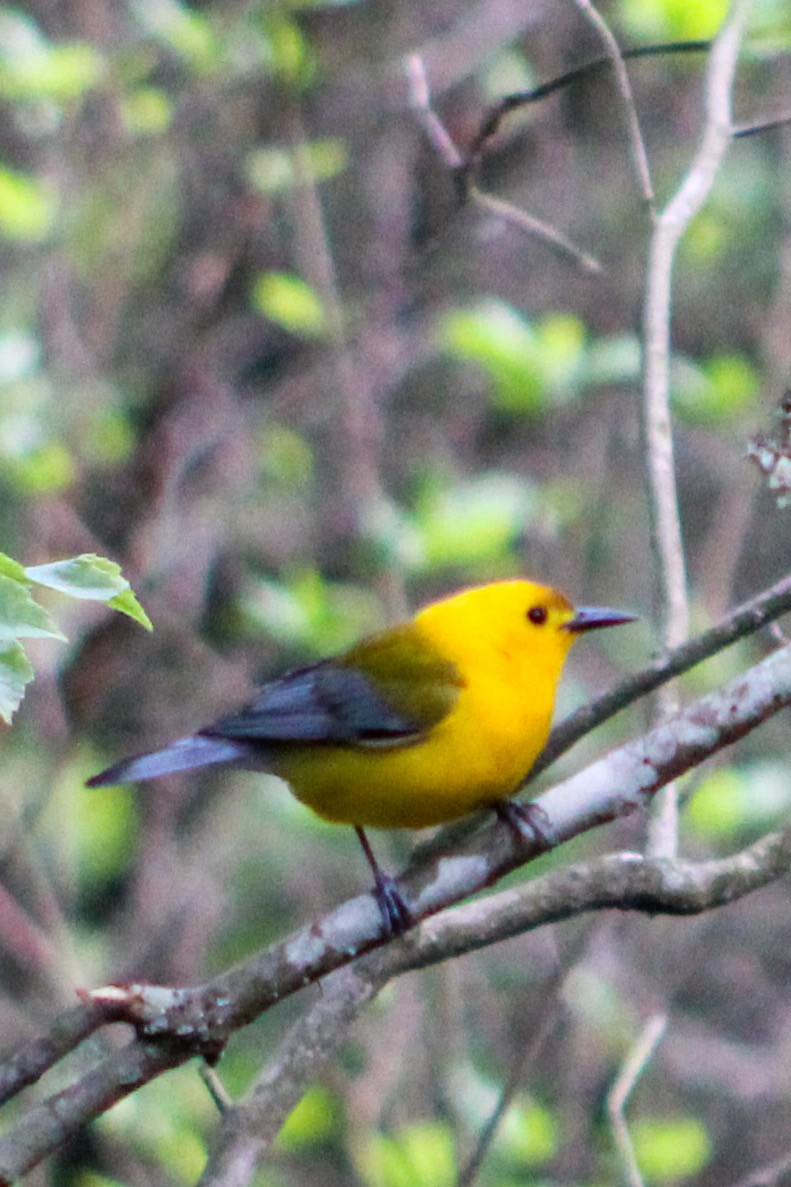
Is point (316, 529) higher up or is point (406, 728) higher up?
point (316, 529)

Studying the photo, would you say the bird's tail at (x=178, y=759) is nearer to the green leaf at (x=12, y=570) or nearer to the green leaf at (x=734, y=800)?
the green leaf at (x=12, y=570)

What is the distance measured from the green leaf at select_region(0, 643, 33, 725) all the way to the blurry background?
2.88 meters

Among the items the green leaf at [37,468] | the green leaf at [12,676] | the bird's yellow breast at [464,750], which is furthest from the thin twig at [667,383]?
the green leaf at [37,468]

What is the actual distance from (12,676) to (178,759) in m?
1.66

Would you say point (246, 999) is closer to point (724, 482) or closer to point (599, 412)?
point (599, 412)

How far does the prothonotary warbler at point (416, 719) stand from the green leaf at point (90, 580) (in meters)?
1.29

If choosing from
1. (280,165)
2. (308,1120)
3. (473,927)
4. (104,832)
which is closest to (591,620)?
(473,927)

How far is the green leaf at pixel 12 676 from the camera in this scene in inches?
66.4

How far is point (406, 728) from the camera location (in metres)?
3.30

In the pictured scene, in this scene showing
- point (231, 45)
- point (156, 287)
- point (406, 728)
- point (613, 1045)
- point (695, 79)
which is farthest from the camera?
point (695, 79)

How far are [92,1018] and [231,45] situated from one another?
4.46 meters

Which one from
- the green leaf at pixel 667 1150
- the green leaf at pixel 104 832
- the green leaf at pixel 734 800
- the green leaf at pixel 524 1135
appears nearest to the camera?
the green leaf at pixel 524 1135

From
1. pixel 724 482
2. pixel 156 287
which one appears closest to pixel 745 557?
pixel 724 482

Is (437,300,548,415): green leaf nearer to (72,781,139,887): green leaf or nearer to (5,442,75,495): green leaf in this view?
(5,442,75,495): green leaf
